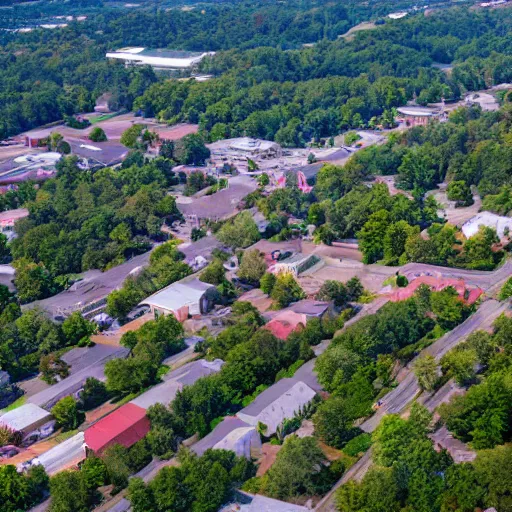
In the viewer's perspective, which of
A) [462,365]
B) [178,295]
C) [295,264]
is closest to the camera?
[462,365]

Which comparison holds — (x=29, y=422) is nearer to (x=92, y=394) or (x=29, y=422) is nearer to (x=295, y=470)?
(x=92, y=394)

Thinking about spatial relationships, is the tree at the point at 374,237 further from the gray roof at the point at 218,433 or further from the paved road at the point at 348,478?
the paved road at the point at 348,478

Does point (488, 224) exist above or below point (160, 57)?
above

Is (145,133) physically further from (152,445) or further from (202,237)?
(152,445)

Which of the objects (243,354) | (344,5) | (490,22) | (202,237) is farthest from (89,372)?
(344,5)

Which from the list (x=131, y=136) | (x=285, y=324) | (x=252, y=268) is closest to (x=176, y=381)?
(x=285, y=324)

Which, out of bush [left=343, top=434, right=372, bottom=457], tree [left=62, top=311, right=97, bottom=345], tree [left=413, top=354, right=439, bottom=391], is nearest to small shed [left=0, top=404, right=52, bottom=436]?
tree [left=62, top=311, right=97, bottom=345]
